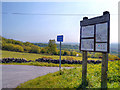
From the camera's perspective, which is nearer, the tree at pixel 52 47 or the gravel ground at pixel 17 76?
the gravel ground at pixel 17 76

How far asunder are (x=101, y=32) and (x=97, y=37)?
0.83 ft

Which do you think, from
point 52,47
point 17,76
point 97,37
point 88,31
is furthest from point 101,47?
point 52,47

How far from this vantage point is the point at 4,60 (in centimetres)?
1175

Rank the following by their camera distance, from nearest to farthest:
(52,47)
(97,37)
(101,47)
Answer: (101,47)
(97,37)
(52,47)

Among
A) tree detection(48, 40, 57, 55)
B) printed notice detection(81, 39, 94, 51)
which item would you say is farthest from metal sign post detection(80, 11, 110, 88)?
tree detection(48, 40, 57, 55)

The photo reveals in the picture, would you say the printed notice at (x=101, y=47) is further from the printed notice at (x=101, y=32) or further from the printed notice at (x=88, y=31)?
the printed notice at (x=88, y=31)

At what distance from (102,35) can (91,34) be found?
56cm

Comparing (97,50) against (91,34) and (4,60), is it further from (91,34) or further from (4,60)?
(4,60)

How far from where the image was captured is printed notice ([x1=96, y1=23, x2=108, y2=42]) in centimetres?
400

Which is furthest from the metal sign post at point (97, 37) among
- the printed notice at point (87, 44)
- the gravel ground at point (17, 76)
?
the gravel ground at point (17, 76)

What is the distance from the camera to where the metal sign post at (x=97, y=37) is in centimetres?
399

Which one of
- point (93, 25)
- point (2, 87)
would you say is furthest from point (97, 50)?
point (2, 87)

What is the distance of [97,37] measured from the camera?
431 cm

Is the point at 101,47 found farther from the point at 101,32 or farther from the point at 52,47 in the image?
the point at 52,47
